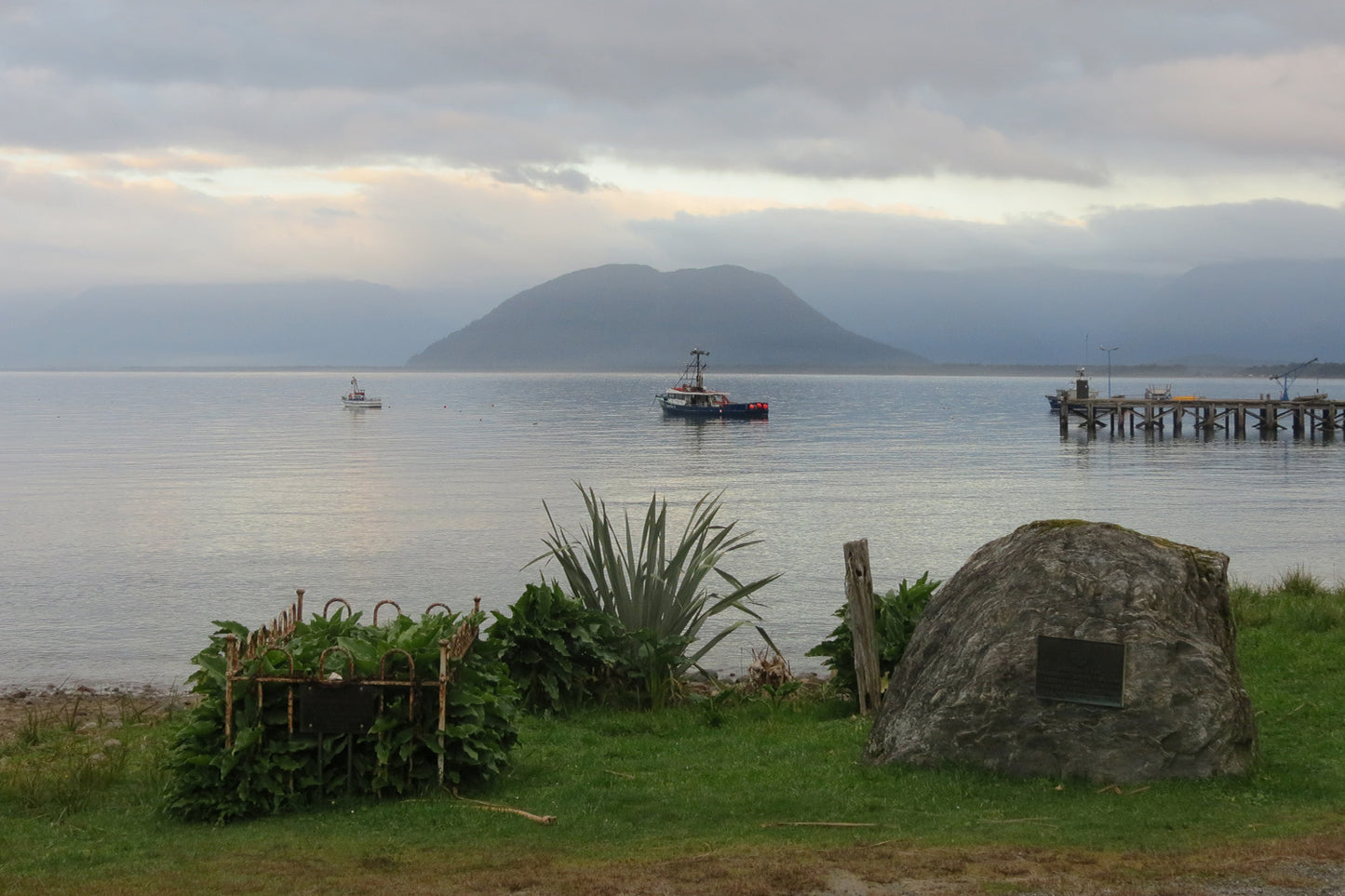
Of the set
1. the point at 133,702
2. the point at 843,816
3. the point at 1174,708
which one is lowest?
the point at 133,702

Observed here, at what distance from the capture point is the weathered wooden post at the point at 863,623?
428 inches

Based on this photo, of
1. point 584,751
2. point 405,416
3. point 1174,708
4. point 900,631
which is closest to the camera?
point 1174,708

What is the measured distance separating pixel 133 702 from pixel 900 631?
28.6 ft

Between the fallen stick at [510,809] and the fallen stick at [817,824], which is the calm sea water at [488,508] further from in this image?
the fallen stick at [817,824]

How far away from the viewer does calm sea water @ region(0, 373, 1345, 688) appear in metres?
22.1

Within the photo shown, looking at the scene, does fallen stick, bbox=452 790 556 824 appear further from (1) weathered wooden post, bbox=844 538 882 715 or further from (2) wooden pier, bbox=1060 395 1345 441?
(2) wooden pier, bbox=1060 395 1345 441

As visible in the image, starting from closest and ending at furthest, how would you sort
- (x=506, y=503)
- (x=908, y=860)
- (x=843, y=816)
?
Answer: (x=908, y=860) < (x=843, y=816) < (x=506, y=503)

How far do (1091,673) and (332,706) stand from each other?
4.68 m

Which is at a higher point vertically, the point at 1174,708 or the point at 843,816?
the point at 1174,708

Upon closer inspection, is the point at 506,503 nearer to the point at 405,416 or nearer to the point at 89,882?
the point at 89,882

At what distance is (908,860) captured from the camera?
20.6ft

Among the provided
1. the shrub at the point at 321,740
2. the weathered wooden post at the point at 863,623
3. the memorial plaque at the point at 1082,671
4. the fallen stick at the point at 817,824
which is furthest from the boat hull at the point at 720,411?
the fallen stick at the point at 817,824

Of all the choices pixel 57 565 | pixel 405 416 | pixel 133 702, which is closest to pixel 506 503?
pixel 57 565

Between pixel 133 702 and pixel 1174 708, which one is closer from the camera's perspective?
pixel 1174 708
